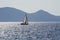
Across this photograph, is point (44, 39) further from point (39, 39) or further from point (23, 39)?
point (23, 39)

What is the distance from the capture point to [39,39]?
5034 cm

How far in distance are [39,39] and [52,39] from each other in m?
2.69

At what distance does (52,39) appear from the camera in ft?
167

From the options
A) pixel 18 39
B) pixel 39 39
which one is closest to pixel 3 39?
pixel 18 39

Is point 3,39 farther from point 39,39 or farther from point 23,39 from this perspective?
point 39,39

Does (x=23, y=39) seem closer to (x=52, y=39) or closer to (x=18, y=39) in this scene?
(x=18, y=39)

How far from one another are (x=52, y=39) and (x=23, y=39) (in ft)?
19.1

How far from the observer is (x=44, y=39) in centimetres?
4997

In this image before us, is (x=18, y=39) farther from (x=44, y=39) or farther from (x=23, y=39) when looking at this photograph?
(x=44, y=39)

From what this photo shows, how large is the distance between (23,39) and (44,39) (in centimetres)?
411

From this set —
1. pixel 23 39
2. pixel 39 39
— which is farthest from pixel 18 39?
pixel 39 39

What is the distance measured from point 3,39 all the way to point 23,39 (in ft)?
12.9

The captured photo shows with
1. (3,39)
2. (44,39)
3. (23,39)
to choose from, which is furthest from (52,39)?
(3,39)

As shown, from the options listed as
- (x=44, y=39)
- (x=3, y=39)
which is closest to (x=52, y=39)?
(x=44, y=39)
